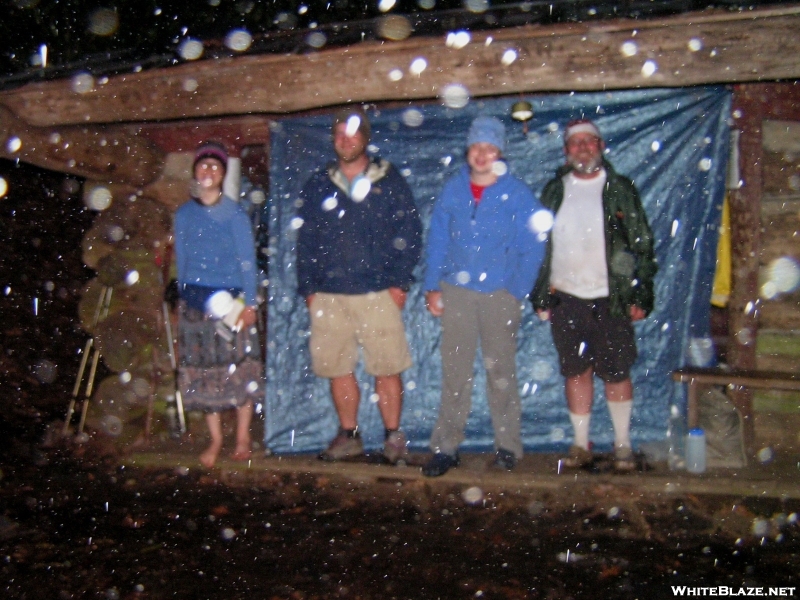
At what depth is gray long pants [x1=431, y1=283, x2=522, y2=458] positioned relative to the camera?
4.93m

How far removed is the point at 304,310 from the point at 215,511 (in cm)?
167

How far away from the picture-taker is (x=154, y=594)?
3641 millimetres

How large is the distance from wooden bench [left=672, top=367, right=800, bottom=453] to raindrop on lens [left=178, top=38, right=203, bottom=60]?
13.6ft

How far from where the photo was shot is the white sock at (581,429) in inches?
200

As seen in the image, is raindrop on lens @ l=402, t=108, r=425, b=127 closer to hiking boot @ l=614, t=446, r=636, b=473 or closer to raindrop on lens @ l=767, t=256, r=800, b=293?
hiking boot @ l=614, t=446, r=636, b=473

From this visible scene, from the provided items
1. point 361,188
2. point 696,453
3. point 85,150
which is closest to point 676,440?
point 696,453

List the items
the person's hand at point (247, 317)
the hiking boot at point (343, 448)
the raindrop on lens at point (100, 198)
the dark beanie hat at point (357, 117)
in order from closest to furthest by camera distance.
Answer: the dark beanie hat at point (357, 117), the person's hand at point (247, 317), the hiking boot at point (343, 448), the raindrop on lens at point (100, 198)

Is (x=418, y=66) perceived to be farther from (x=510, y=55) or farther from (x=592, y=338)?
(x=592, y=338)

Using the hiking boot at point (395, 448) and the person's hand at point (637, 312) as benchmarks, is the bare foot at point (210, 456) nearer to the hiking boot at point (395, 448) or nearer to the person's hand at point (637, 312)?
the hiking boot at point (395, 448)

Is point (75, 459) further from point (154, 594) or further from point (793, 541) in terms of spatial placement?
point (793, 541)

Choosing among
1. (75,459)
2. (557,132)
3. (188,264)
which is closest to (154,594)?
(188,264)

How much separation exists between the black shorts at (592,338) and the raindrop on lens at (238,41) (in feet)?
9.47

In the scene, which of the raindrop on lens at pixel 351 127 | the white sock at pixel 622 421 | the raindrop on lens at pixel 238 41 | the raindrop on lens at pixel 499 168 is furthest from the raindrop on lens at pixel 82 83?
the white sock at pixel 622 421

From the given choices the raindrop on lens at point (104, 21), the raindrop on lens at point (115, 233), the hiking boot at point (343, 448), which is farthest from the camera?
the raindrop on lens at point (104, 21)
